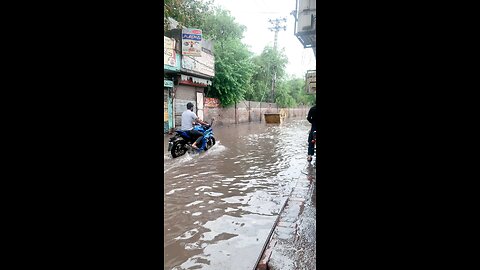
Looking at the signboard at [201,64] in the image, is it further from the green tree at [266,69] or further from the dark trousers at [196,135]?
the green tree at [266,69]

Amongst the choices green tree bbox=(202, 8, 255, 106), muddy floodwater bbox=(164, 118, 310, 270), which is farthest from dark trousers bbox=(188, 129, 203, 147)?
green tree bbox=(202, 8, 255, 106)

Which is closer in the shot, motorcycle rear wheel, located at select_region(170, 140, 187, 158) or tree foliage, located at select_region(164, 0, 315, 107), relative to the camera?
motorcycle rear wheel, located at select_region(170, 140, 187, 158)

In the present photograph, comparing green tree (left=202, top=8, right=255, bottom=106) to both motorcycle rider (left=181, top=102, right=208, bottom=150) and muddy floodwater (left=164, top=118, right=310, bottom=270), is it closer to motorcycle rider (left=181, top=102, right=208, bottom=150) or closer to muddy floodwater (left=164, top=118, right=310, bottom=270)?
motorcycle rider (left=181, top=102, right=208, bottom=150)

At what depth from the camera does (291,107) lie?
4056cm

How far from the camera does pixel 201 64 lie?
690 inches

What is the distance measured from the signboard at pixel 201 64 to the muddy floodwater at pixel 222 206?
903cm

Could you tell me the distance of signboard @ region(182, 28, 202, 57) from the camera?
1455 cm

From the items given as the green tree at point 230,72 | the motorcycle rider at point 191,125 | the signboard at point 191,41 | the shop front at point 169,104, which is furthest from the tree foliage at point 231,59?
the motorcycle rider at point 191,125

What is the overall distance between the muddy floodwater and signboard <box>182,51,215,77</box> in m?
9.03

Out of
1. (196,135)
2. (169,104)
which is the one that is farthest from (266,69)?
(196,135)

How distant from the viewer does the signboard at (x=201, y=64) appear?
1602 cm
